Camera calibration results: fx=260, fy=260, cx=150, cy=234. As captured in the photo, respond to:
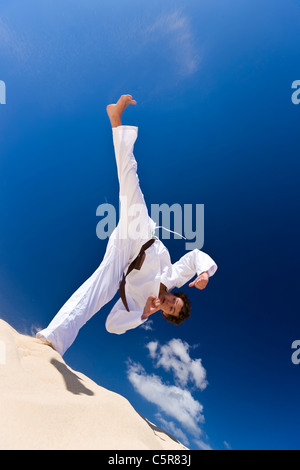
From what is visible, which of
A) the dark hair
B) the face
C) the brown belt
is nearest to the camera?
the brown belt

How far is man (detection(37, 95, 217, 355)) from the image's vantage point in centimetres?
332

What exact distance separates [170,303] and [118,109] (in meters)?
3.04

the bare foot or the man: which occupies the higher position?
the bare foot

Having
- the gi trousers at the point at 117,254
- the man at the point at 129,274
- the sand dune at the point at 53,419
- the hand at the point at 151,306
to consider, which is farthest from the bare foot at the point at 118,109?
the sand dune at the point at 53,419

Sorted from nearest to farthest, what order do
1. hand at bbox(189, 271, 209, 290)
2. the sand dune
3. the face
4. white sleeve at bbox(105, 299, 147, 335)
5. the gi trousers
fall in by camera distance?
the sand dune → the gi trousers → hand at bbox(189, 271, 209, 290) → white sleeve at bbox(105, 299, 147, 335) → the face

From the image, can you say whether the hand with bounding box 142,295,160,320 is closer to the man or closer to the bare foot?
the man

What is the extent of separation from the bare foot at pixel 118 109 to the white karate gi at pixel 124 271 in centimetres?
14

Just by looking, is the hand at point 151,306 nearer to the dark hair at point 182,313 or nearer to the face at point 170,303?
the face at point 170,303

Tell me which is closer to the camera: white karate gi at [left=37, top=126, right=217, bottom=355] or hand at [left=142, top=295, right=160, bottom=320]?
white karate gi at [left=37, top=126, right=217, bottom=355]

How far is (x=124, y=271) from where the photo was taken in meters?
4.14

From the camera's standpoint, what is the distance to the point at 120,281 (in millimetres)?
4031

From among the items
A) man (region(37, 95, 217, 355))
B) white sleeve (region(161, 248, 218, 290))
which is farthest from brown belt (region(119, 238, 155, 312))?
white sleeve (region(161, 248, 218, 290))
